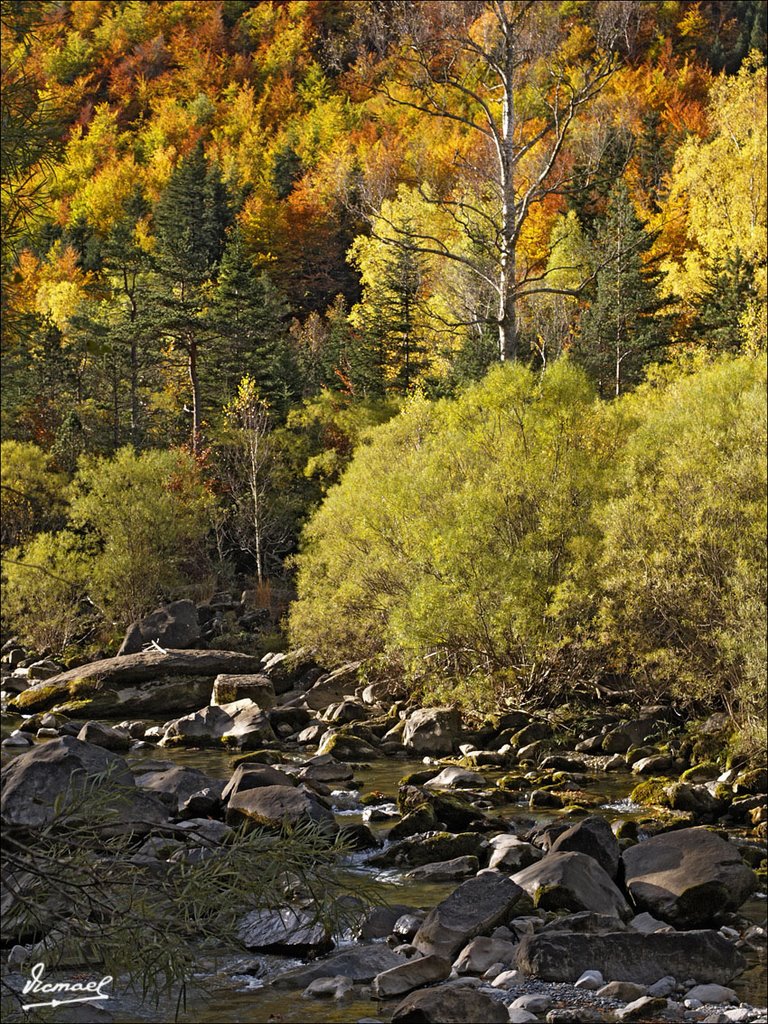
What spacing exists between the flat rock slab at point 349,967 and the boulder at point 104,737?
10.8m

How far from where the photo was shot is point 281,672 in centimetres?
2559

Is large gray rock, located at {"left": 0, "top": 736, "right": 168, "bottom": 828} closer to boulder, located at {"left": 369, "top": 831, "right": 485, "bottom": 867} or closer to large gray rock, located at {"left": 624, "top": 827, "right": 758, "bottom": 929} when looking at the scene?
boulder, located at {"left": 369, "top": 831, "right": 485, "bottom": 867}

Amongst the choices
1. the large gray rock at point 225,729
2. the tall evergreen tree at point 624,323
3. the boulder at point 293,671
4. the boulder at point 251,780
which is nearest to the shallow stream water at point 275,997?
the boulder at point 251,780

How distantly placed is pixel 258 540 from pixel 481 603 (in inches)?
640

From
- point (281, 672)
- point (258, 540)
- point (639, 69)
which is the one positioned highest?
point (639, 69)

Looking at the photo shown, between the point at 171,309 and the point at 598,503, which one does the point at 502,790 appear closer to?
the point at 598,503

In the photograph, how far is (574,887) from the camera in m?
10.1

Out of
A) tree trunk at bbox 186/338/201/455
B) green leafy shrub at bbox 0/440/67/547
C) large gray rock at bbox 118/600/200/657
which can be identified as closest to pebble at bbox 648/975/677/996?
large gray rock at bbox 118/600/200/657

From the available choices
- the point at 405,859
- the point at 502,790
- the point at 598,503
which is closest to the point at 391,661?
the point at 598,503

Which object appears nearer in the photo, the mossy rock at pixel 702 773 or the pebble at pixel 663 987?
the pebble at pixel 663 987

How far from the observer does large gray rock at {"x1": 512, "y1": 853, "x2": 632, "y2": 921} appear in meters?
10.1

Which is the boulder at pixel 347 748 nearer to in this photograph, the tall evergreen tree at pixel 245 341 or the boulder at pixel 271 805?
the boulder at pixel 271 805

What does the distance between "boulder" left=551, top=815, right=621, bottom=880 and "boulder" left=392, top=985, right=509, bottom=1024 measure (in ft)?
11.4

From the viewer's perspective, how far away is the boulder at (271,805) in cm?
1242
